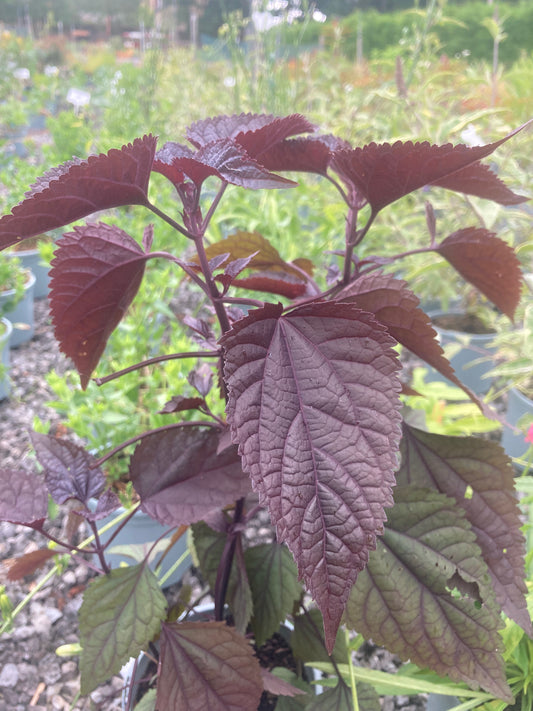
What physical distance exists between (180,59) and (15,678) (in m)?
5.00

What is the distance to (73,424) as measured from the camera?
1099 mm

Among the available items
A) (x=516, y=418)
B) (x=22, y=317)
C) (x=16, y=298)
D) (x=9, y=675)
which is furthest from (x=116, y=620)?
(x=22, y=317)

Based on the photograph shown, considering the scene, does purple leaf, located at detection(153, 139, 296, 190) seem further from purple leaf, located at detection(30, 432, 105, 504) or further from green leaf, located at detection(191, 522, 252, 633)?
green leaf, located at detection(191, 522, 252, 633)

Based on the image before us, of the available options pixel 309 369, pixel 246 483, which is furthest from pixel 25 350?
pixel 309 369

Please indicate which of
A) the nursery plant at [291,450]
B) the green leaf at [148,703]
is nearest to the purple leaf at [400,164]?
the nursery plant at [291,450]

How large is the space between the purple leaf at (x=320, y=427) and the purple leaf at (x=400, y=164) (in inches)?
4.7

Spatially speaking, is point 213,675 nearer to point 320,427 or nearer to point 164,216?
point 320,427

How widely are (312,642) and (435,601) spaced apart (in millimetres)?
244

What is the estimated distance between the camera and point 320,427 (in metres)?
0.39

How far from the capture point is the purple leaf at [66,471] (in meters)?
0.60

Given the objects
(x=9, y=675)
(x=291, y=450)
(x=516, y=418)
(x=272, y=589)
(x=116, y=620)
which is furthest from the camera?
(x=516, y=418)

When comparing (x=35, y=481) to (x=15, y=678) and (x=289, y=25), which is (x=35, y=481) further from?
(x=289, y=25)

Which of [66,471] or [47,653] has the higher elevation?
[66,471]

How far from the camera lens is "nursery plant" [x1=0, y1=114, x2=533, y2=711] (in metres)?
0.38
